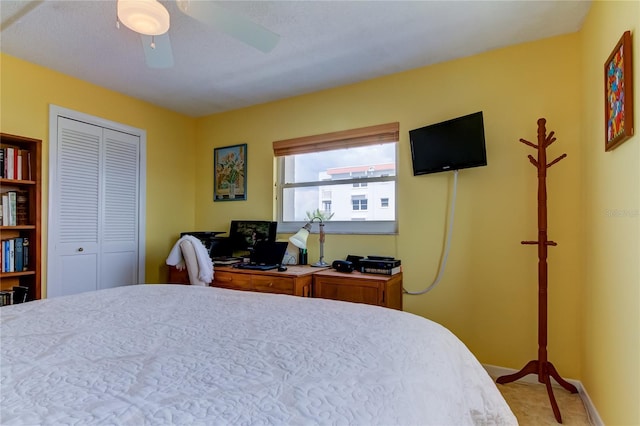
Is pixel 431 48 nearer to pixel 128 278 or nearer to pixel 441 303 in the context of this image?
pixel 441 303

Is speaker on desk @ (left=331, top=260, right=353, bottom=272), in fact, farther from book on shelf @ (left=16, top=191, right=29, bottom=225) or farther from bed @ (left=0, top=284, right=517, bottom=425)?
book on shelf @ (left=16, top=191, right=29, bottom=225)

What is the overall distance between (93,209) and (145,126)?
996mm

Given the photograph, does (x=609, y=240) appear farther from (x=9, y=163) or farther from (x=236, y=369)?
(x=9, y=163)

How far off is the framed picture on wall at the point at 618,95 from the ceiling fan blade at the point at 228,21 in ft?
5.13

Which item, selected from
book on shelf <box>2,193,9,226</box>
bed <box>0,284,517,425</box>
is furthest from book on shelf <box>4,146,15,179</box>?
bed <box>0,284,517,425</box>

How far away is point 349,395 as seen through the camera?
27.0 inches

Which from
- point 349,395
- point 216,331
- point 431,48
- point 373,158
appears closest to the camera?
point 349,395

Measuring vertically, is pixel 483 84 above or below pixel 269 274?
above

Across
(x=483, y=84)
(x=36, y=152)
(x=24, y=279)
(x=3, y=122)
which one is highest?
(x=483, y=84)

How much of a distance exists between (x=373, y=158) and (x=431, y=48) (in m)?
0.97

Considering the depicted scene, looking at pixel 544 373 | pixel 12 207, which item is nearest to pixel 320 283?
pixel 544 373

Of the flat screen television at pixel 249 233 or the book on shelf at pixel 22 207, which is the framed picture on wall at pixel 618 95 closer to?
the flat screen television at pixel 249 233

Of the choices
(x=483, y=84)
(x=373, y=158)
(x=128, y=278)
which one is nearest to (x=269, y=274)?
(x=373, y=158)

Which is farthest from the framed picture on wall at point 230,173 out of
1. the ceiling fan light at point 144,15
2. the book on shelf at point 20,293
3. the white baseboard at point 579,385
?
the white baseboard at point 579,385
